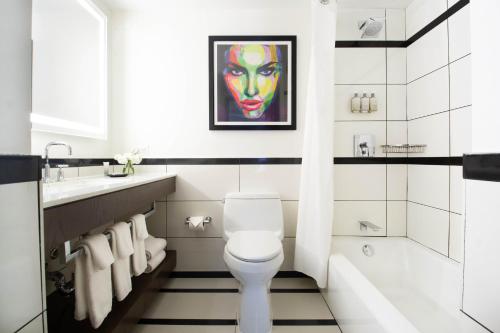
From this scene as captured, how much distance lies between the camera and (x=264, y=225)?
5.56ft

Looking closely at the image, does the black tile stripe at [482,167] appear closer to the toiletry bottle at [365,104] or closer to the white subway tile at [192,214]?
the toiletry bottle at [365,104]

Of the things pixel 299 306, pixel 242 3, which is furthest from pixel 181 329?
pixel 242 3

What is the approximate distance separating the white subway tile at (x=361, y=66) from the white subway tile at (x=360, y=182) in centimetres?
71

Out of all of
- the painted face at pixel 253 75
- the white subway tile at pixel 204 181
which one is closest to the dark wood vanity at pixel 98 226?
the white subway tile at pixel 204 181

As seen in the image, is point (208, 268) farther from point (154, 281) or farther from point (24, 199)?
→ point (24, 199)

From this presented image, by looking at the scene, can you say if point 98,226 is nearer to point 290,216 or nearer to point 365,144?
point 290,216

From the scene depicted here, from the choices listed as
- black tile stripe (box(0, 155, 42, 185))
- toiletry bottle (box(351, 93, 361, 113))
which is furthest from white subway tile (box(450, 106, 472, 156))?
black tile stripe (box(0, 155, 42, 185))

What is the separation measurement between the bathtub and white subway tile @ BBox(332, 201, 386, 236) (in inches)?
3.4

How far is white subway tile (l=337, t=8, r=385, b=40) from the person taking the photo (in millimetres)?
1812

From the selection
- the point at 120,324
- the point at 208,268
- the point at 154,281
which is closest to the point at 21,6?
the point at 120,324

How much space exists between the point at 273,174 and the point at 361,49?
4.10 ft

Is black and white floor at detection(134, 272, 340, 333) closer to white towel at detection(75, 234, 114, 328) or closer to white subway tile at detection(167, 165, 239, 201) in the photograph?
white towel at detection(75, 234, 114, 328)

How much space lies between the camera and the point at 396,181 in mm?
1836

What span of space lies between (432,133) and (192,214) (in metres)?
1.90
